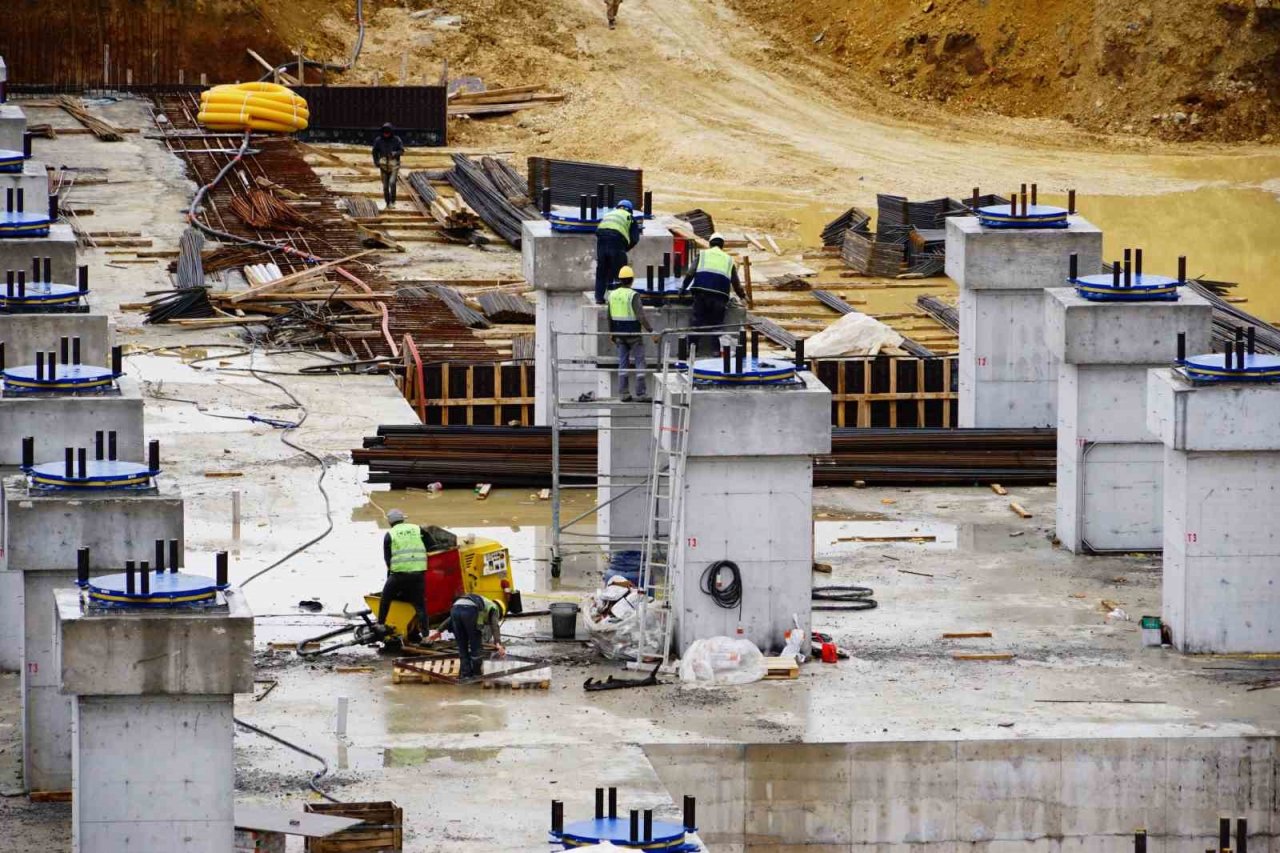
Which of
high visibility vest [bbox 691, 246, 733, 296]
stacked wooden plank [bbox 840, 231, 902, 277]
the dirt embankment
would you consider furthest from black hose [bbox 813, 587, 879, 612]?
the dirt embankment

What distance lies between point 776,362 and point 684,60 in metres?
45.4

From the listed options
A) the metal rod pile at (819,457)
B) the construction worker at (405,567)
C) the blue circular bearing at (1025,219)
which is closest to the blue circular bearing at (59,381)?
the construction worker at (405,567)

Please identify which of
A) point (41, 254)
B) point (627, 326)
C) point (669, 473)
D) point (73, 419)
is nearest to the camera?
point (73, 419)

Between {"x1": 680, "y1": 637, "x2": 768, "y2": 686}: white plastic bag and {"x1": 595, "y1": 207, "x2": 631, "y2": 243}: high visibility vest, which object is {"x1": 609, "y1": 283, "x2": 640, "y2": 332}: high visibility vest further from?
{"x1": 680, "y1": 637, "x2": 768, "y2": 686}: white plastic bag

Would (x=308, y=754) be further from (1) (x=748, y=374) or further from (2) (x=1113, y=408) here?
(2) (x=1113, y=408)

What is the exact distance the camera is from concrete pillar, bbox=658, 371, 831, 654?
24.7 m

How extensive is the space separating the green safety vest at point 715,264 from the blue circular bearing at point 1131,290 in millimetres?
4181

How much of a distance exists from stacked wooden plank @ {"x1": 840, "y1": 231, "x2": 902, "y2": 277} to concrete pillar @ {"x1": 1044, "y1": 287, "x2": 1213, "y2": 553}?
2075 centimetres

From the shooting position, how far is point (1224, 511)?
25266 mm

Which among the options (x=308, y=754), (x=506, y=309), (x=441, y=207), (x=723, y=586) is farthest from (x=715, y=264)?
(x=441, y=207)

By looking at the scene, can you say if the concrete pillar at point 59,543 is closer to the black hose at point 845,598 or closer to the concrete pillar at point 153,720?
the concrete pillar at point 153,720

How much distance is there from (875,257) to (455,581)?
26.5 metres

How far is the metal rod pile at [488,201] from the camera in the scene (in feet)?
170

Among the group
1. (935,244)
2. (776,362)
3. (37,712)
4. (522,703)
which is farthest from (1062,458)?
(935,244)
